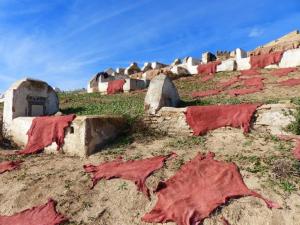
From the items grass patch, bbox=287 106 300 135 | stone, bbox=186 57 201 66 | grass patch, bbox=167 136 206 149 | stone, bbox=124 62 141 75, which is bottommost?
grass patch, bbox=167 136 206 149

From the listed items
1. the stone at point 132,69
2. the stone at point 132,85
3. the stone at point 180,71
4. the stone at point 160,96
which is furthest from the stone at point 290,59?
the stone at point 132,69

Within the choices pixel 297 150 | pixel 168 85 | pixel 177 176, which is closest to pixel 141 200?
pixel 177 176

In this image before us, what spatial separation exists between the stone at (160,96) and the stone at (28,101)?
5.25m

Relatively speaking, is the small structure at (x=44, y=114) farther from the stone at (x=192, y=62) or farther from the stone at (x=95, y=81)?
the stone at (x=192, y=62)

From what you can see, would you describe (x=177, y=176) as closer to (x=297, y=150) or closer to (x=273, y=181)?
(x=273, y=181)

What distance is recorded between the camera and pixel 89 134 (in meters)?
10.5

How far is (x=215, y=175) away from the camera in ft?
25.7

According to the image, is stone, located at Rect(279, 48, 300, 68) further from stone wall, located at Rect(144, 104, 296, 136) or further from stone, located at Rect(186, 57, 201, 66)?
stone wall, located at Rect(144, 104, 296, 136)

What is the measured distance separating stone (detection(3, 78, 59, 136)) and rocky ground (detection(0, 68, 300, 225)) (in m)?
2.87

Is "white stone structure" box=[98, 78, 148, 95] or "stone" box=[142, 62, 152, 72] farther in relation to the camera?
"stone" box=[142, 62, 152, 72]

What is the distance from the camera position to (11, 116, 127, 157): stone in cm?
1045

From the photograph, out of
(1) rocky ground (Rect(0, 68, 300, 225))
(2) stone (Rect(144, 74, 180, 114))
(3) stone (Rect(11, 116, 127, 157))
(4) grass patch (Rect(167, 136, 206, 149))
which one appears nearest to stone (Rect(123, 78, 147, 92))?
(2) stone (Rect(144, 74, 180, 114))

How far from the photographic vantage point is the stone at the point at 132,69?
35750 millimetres

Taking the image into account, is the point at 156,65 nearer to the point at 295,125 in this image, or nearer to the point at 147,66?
the point at 147,66
